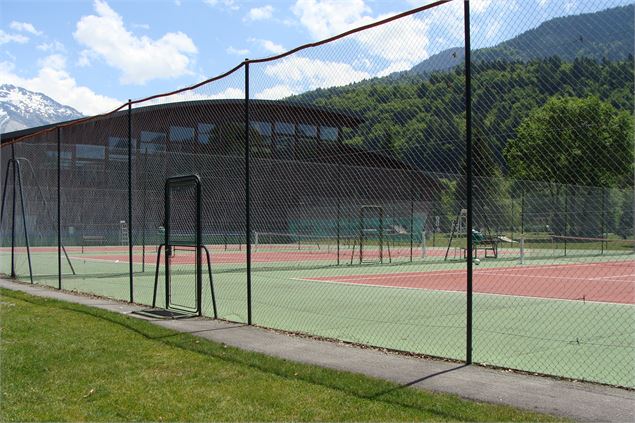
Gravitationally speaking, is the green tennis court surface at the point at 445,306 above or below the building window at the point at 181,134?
below

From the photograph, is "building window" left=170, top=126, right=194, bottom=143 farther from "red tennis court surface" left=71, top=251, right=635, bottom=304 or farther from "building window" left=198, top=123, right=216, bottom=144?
"red tennis court surface" left=71, top=251, right=635, bottom=304

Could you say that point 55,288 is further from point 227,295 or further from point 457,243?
point 457,243

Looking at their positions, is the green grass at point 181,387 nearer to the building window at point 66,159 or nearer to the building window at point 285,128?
the building window at point 285,128

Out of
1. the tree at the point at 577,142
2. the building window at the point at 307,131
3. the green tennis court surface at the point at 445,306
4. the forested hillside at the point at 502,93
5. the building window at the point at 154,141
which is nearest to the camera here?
the forested hillside at the point at 502,93

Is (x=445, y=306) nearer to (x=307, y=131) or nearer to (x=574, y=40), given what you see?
(x=307, y=131)

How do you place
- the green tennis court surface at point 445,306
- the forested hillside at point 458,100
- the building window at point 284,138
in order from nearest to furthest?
the forested hillside at point 458,100
the green tennis court surface at point 445,306
the building window at point 284,138

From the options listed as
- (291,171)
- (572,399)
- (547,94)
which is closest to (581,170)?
(547,94)

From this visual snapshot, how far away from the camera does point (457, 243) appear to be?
25.9 meters

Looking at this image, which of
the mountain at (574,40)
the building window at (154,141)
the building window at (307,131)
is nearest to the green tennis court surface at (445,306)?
the mountain at (574,40)

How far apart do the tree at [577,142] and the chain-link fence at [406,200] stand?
0.02 meters

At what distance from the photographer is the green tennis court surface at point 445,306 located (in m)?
7.06

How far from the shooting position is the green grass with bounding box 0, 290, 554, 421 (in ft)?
14.8

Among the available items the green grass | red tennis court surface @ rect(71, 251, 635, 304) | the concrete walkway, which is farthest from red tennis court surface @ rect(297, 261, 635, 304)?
the green grass

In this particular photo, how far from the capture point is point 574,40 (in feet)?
17.6
